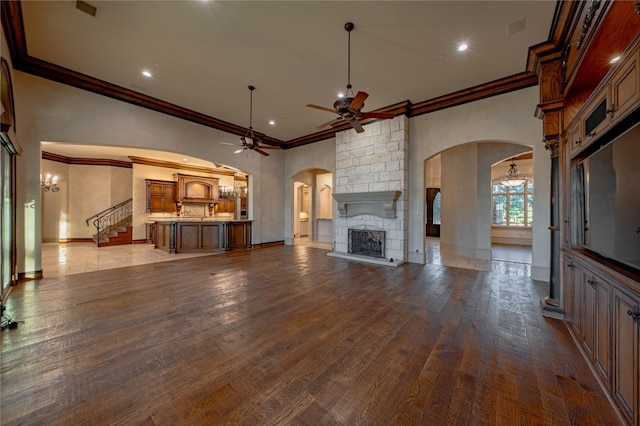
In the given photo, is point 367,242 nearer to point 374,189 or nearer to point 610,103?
point 374,189

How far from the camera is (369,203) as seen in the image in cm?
646

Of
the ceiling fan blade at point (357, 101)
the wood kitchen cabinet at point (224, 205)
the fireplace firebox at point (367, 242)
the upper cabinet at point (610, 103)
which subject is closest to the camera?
the upper cabinet at point (610, 103)

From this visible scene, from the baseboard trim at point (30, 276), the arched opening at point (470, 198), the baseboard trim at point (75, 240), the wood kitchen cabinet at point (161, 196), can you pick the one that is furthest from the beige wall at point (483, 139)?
the baseboard trim at point (75, 240)

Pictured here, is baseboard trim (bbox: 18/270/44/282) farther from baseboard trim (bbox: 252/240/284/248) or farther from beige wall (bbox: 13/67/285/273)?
baseboard trim (bbox: 252/240/284/248)

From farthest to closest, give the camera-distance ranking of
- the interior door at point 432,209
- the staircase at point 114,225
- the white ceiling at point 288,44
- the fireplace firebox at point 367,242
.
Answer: the interior door at point 432,209 → the staircase at point 114,225 → the fireplace firebox at point 367,242 → the white ceiling at point 288,44

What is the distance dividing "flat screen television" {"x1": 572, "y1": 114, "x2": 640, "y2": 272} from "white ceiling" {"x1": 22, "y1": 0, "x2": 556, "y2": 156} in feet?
8.06

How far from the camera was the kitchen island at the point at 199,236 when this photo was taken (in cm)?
727

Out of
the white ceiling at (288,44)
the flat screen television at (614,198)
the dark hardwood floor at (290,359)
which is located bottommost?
the dark hardwood floor at (290,359)

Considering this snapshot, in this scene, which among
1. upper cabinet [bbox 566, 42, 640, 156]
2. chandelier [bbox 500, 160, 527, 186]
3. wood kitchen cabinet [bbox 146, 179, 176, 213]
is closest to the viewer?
upper cabinet [bbox 566, 42, 640, 156]

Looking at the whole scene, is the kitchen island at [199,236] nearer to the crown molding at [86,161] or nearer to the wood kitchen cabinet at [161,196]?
the wood kitchen cabinet at [161,196]

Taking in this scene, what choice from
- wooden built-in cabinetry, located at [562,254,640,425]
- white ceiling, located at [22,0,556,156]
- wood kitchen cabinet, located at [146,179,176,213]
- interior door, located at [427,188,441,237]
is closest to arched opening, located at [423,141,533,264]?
white ceiling, located at [22,0,556,156]

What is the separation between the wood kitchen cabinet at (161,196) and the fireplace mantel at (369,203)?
25.9 feet

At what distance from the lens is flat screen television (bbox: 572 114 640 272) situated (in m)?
1.61

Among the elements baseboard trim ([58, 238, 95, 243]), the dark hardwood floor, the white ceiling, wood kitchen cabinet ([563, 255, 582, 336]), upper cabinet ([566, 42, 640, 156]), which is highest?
the white ceiling
